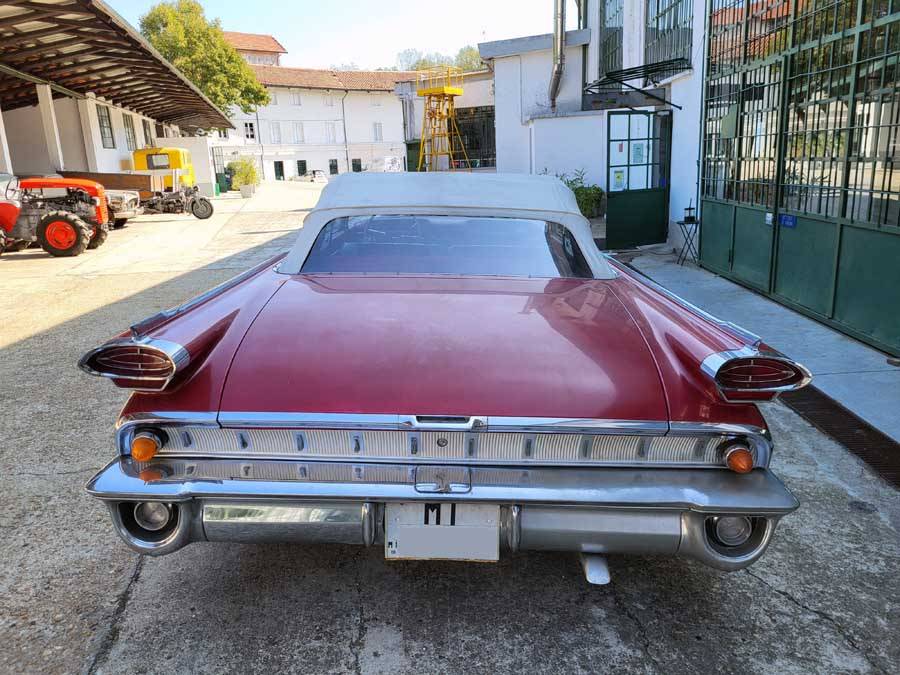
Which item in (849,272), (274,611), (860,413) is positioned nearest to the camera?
(274,611)

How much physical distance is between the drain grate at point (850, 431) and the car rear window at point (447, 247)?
188 cm

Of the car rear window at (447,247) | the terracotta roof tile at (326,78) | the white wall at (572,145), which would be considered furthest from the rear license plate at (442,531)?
the terracotta roof tile at (326,78)

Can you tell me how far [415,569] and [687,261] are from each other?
322 inches

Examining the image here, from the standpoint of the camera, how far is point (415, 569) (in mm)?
2768

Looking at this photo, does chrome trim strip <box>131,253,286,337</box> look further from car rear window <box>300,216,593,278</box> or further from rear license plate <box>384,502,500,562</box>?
rear license plate <box>384,502,500,562</box>

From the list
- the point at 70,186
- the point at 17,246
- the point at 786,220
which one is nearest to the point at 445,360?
the point at 786,220

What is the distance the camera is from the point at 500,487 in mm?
2135

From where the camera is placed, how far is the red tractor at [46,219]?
12352 mm

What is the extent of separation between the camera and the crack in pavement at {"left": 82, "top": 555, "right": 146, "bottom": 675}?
2.27 meters

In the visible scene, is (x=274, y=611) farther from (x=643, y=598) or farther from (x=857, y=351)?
(x=857, y=351)

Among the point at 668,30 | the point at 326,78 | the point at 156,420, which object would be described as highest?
the point at 326,78

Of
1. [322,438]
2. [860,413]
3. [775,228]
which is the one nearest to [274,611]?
[322,438]

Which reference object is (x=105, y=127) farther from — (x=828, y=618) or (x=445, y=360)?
(x=828, y=618)

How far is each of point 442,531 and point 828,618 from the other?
1428 mm
